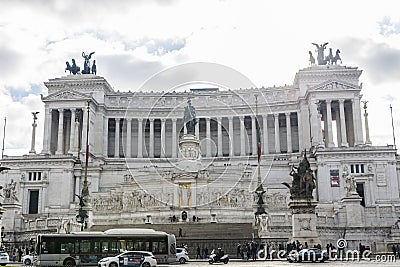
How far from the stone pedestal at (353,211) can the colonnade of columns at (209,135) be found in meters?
39.1

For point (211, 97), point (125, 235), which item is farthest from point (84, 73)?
point (125, 235)

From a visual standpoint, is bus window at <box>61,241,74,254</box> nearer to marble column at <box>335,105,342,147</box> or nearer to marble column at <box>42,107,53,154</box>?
marble column at <box>42,107,53,154</box>

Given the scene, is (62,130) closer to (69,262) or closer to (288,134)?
(288,134)

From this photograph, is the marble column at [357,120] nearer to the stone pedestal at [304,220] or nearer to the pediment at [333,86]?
the pediment at [333,86]

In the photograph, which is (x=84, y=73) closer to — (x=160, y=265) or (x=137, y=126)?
(x=137, y=126)

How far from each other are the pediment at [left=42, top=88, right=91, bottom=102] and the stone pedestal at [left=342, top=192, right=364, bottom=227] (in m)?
52.9

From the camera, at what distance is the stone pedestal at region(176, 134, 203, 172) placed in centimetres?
6919

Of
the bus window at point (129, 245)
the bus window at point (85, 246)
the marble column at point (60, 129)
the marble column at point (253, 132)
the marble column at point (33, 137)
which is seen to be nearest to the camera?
the bus window at point (85, 246)

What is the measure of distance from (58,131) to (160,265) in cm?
6454

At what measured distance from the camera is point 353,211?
178 feet

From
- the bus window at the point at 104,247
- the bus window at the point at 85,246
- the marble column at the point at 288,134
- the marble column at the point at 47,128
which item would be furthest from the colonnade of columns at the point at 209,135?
the bus window at the point at 85,246

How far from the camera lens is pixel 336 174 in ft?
236

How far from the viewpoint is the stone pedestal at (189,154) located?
227 ft

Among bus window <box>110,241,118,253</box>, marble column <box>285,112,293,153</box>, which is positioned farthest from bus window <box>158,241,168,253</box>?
marble column <box>285,112,293,153</box>
